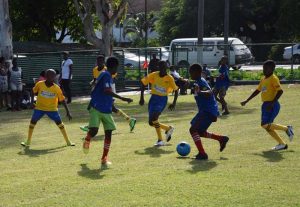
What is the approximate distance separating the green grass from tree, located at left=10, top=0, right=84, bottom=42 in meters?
23.3

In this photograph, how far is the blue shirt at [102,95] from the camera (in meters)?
10.5

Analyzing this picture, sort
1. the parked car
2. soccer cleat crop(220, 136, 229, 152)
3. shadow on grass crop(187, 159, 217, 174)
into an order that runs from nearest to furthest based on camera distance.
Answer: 1. shadow on grass crop(187, 159, 217, 174)
2. soccer cleat crop(220, 136, 229, 152)
3. the parked car

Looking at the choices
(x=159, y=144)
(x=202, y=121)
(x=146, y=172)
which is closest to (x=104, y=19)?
(x=159, y=144)

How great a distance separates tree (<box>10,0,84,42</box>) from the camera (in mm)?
37906

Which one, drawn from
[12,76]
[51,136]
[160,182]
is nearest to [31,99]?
[12,76]

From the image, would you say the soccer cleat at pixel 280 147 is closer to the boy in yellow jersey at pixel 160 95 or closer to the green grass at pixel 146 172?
the green grass at pixel 146 172

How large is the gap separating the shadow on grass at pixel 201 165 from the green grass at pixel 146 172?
0.05 ft

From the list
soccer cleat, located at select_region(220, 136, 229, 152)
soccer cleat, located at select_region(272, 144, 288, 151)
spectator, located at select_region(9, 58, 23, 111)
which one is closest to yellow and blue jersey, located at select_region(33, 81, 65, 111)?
soccer cleat, located at select_region(220, 136, 229, 152)

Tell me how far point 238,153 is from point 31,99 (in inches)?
464

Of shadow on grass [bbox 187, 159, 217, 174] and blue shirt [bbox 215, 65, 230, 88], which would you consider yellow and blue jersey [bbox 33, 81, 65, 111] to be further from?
blue shirt [bbox 215, 65, 230, 88]

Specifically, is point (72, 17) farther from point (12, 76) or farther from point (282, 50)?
point (12, 76)

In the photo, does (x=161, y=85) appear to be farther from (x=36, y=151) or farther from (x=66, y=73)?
(x=66, y=73)

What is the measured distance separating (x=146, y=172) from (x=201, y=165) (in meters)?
1.06

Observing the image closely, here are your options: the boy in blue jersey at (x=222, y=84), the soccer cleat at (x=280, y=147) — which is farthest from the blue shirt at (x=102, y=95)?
the boy in blue jersey at (x=222, y=84)
